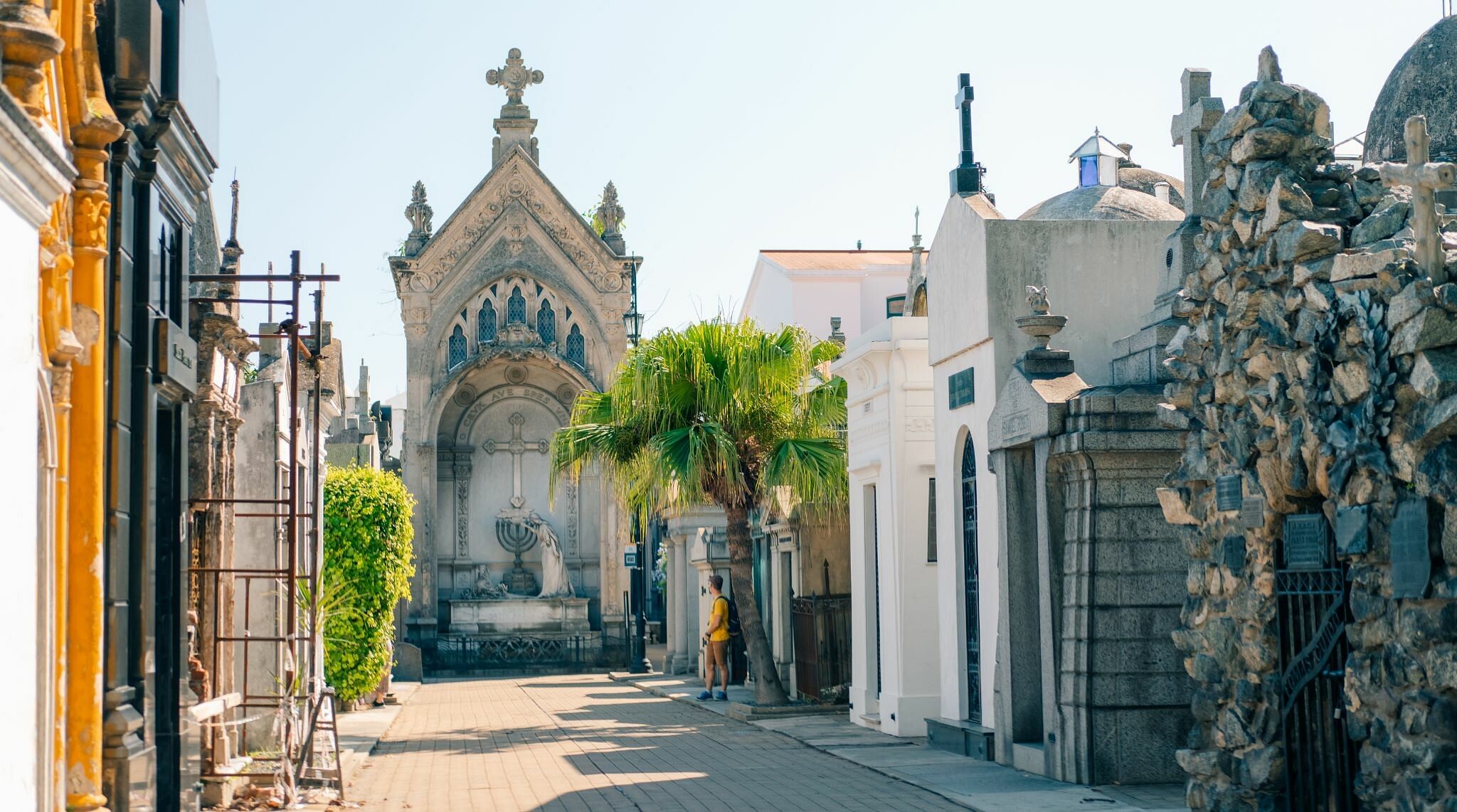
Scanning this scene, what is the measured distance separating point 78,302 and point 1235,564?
670 centimetres

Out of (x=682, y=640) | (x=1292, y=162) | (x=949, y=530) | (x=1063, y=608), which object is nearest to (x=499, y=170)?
(x=682, y=640)

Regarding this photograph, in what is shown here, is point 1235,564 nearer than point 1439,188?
No

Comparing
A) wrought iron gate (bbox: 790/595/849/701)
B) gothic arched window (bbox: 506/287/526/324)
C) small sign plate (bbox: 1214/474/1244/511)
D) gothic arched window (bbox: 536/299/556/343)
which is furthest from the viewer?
gothic arched window (bbox: 506/287/526/324)

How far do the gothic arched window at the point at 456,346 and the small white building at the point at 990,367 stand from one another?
2511cm

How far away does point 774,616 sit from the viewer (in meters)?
25.5

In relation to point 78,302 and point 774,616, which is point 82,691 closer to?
point 78,302

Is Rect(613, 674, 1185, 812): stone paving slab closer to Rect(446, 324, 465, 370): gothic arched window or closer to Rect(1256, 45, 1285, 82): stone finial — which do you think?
Rect(1256, 45, 1285, 82): stone finial

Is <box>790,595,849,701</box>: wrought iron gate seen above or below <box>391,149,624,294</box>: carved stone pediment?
below

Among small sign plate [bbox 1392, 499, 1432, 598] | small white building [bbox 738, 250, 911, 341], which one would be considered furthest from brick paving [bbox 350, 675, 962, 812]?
small white building [bbox 738, 250, 911, 341]

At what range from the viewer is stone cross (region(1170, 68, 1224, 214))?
43.1ft

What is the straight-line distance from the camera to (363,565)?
77.5 ft

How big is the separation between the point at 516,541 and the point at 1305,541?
3306 centimetres

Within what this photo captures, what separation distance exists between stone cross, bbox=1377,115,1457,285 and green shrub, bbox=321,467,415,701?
55.7 feet

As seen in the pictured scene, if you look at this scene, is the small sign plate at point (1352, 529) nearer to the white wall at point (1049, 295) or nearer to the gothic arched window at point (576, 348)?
the white wall at point (1049, 295)
